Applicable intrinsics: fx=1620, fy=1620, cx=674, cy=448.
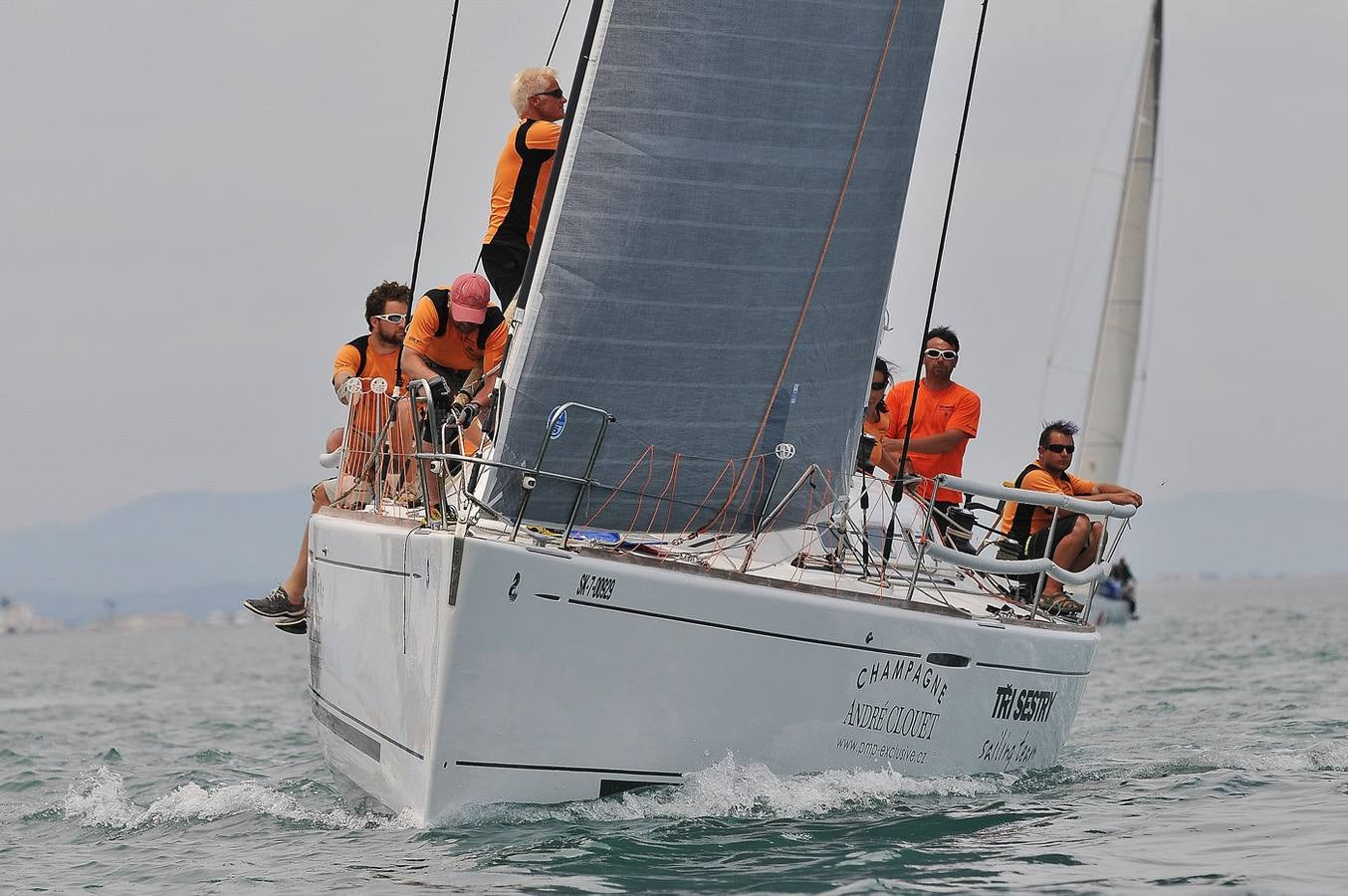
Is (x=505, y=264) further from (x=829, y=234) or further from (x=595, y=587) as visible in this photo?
(x=595, y=587)

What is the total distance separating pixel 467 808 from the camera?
20.6 ft

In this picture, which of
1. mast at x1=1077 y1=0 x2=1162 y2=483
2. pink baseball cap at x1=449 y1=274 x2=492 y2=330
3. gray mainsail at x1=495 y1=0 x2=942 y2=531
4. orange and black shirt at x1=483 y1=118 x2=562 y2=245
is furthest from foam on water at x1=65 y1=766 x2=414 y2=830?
mast at x1=1077 y1=0 x2=1162 y2=483

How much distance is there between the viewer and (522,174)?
8414 millimetres

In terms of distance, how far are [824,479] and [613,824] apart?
198cm

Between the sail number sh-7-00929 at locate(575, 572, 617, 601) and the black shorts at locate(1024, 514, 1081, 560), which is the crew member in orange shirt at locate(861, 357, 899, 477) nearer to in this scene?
the black shorts at locate(1024, 514, 1081, 560)

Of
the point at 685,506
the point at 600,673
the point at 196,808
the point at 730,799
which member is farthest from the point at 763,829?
the point at 196,808

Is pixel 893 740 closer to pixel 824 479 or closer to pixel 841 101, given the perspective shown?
pixel 824 479

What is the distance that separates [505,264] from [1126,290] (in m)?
22.2

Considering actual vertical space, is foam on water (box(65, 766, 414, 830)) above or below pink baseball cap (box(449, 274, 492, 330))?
below

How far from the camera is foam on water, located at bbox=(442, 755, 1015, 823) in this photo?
6.36 metres

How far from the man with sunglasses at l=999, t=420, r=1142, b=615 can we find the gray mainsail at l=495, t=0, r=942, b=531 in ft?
5.29

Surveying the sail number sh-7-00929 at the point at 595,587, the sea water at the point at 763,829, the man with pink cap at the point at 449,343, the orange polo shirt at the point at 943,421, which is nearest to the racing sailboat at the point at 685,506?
the sail number sh-7-00929 at the point at 595,587

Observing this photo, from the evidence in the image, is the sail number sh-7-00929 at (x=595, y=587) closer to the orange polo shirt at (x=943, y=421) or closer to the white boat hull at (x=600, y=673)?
the white boat hull at (x=600, y=673)

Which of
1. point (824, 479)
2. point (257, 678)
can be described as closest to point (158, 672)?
point (257, 678)
